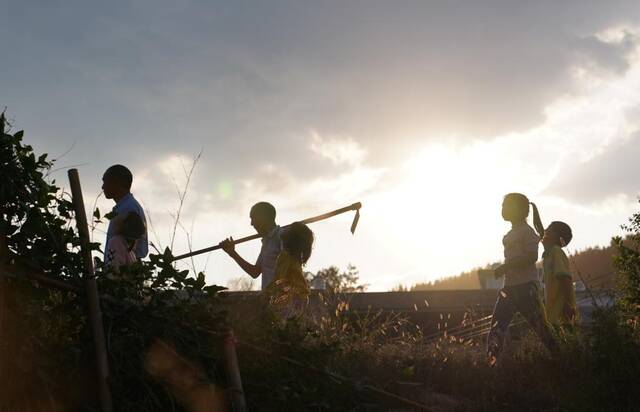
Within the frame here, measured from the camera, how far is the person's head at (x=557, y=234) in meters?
7.62

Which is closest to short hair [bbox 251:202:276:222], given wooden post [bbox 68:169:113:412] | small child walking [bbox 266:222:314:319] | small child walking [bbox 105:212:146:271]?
small child walking [bbox 266:222:314:319]

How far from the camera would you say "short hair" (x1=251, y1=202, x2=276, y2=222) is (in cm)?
702

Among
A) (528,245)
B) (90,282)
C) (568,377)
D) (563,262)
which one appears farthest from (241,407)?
(563,262)

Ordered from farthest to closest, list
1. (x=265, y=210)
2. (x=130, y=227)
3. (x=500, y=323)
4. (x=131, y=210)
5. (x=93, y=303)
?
1. (x=265, y=210)
2. (x=500, y=323)
3. (x=131, y=210)
4. (x=130, y=227)
5. (x=93, y=303)

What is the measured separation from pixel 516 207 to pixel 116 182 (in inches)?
156

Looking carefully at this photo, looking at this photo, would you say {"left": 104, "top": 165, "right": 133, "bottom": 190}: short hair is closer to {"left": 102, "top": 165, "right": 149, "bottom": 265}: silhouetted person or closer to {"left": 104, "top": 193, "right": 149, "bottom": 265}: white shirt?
{"left": 102, "top": 165, "right": 149, "bottom": 265}: silhouetted person

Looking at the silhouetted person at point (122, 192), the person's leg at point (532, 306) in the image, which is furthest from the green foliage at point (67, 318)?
the person's leg at point (532, 306)

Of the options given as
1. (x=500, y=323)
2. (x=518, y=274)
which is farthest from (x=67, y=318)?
(x=518, y=274)

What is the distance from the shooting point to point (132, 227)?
18.9 feet

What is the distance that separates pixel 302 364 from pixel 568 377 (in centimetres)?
Answer: 250

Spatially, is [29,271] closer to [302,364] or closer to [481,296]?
[302,364]

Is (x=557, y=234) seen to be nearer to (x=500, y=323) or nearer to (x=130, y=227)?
(x=500, y=323)

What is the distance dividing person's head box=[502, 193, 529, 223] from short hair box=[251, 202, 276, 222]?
2.38 metres

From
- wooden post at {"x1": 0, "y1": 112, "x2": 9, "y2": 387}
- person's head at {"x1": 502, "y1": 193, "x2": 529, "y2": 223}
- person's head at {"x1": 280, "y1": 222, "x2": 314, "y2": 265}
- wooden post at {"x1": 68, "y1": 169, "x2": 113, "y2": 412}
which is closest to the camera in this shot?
wooden post at {"x1": 0, "y1": 112, "x2": 9, "y2": 387}
